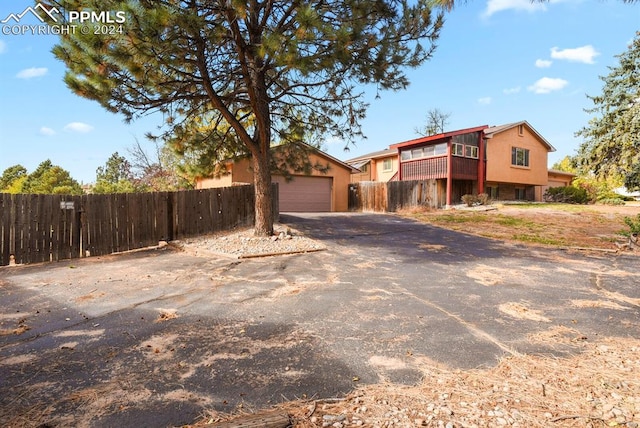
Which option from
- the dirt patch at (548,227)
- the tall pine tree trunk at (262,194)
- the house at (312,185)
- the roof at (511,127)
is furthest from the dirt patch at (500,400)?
the roof at (511,127)

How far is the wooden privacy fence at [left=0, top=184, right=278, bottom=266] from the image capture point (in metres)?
7.29

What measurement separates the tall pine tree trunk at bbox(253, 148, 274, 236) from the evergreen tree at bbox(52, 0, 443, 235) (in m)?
0.03

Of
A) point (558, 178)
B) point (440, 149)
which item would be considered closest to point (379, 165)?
point (440, 149)

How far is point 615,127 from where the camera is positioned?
1802cm

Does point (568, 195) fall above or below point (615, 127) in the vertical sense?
below

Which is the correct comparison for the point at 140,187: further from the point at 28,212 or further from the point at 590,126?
the point at 590,126

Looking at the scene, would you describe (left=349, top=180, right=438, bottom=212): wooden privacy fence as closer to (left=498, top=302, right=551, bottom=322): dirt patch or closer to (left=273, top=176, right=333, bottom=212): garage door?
(left=273, top=176, right=333, bottom=212): garage door

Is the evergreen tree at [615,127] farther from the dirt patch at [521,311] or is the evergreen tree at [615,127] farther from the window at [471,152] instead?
the dirt patch at [521,311]

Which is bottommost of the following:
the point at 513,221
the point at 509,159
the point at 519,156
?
the point at 513,221

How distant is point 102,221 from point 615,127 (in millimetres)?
23894

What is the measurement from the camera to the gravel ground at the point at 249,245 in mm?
8055

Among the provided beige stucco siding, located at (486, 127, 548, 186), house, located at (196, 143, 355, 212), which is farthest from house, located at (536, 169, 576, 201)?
house, located at (196, 143, 355, 212)

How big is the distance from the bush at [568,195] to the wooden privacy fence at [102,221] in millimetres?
26143

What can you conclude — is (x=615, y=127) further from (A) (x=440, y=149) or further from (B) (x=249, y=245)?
(B) (x=249, y=245)
